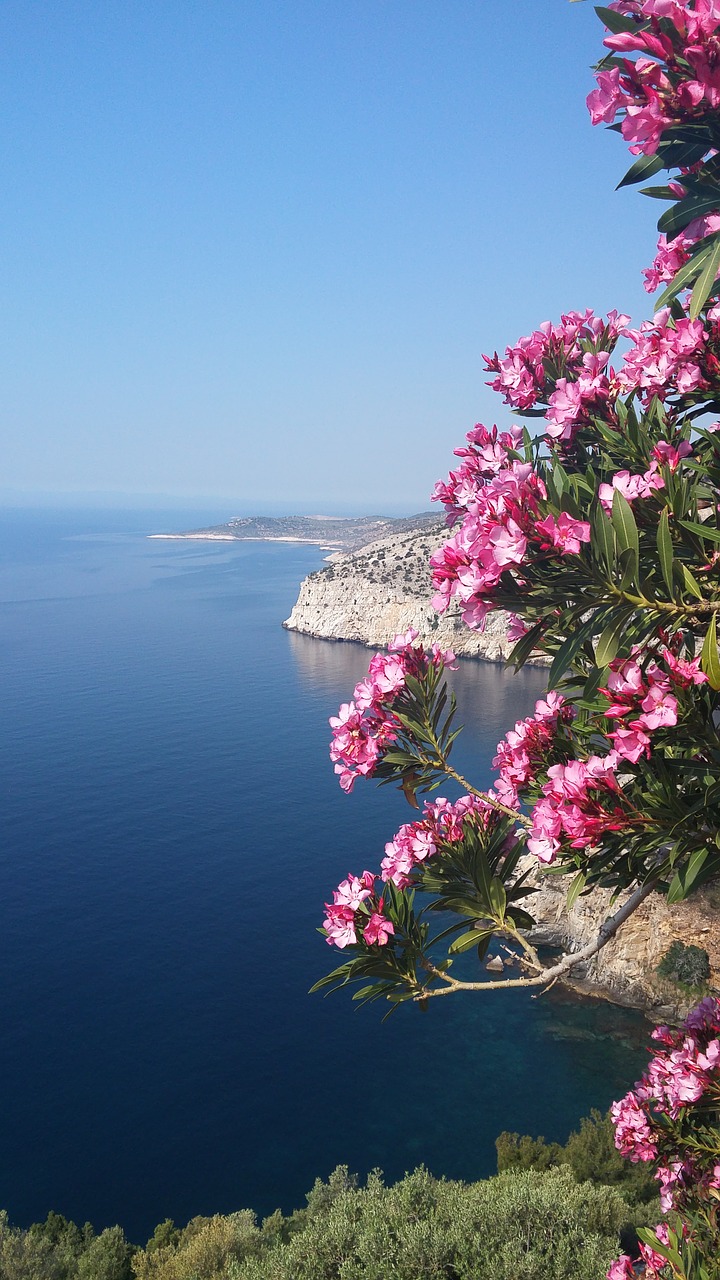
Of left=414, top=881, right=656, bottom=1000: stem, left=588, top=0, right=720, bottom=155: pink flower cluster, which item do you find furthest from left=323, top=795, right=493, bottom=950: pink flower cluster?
left=588, top=0, right=720, bottom=155: pink flower cluster

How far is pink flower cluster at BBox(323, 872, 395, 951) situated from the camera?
14.9ft

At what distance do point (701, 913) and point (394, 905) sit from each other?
134ft

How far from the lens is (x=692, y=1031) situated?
4898 millimetres

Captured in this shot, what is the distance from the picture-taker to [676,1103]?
481 cm

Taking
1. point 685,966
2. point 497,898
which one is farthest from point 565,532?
point 685,966

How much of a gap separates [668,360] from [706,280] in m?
1.14

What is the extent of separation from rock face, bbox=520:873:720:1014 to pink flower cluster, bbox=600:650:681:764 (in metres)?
37.8

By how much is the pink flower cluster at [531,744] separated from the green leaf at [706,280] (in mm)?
2208

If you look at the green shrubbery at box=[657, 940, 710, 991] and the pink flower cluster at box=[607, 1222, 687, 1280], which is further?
the green shrubbery at box=[657, 940, 710, 991]

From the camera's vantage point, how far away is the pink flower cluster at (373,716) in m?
Result: 4.87

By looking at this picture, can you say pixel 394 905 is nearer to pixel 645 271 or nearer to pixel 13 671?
pixel 645 271

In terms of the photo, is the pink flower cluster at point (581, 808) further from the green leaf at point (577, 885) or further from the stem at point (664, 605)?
the stem at point (664, 605)

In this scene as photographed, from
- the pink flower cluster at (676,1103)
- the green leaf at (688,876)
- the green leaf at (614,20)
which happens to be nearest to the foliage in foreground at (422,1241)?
the pink flower cluster at (676,1103)

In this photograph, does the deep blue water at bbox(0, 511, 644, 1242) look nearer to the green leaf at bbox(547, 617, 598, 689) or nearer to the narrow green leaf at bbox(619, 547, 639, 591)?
the green leaf at bbox(547, 617, 598, 689)
